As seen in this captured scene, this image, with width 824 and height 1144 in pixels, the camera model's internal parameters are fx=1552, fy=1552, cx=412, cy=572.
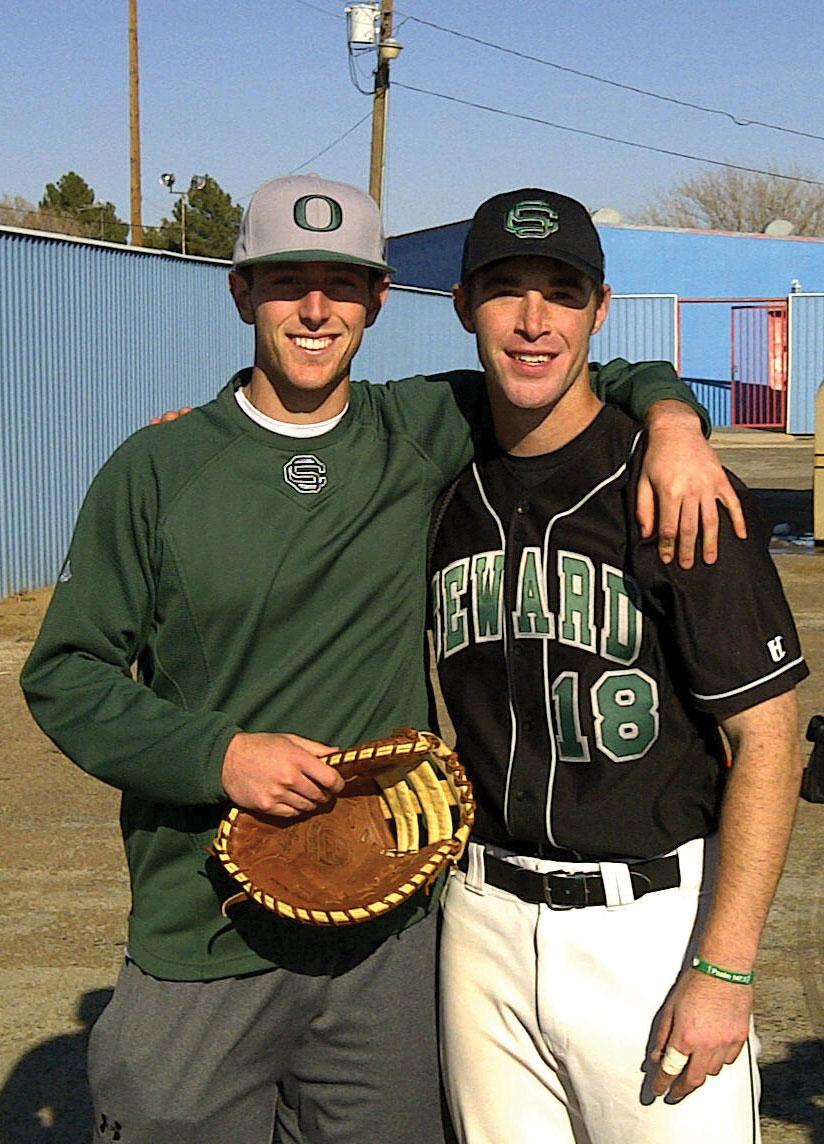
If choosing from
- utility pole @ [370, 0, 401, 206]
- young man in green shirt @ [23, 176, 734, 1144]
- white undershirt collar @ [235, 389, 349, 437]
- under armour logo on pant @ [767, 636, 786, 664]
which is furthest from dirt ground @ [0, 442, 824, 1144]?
utility pole @ [370, 0, 401, 206]

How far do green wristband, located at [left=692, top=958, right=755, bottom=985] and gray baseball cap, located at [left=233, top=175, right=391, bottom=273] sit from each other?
1.41 meters

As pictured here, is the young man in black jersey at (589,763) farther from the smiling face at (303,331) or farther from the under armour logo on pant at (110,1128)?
the under armour logo on pant at (110,1128)

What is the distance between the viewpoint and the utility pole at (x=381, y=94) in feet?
100

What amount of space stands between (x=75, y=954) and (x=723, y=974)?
3.36 m

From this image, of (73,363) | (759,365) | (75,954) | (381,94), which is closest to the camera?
(75,954)

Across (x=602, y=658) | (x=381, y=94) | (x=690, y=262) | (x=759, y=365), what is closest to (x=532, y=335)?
(x=602, y=658)

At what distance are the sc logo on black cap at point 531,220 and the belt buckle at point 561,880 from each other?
113 cm

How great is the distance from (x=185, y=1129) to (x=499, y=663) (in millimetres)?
1019

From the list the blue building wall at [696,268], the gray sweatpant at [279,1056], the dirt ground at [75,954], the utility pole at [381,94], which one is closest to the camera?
the gray sweatpant at [279,1056]

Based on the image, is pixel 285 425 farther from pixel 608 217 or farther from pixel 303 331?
pixel 608 217

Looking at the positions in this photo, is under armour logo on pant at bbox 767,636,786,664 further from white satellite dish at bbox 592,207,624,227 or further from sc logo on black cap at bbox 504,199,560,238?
white satellite dish at bbox 592,207,624,227

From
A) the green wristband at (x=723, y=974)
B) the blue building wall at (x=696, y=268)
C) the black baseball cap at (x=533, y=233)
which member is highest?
the blue building wall at (x=696, y=268)

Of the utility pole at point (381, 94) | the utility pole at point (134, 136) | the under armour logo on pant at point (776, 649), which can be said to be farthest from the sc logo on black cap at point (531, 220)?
the utility pole at point (134, 136)

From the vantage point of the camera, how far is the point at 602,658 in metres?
2.71
